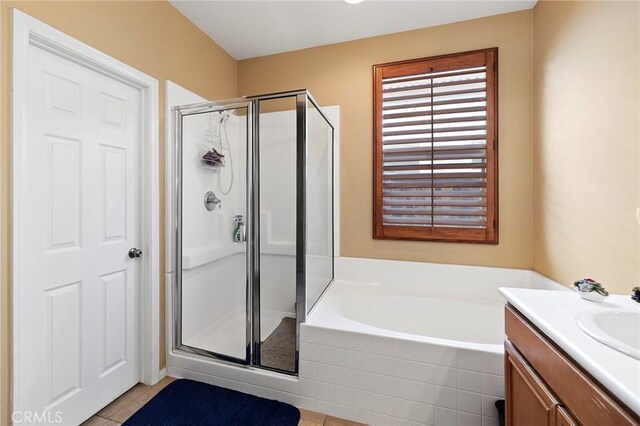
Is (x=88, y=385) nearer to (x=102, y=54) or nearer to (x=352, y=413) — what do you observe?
(x=352, y=413)

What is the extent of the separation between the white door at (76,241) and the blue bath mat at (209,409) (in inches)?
12.0

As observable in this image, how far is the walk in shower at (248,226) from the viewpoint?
1772 mm

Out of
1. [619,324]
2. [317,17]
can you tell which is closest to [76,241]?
[317,17]

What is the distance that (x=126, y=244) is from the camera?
67.7 inches

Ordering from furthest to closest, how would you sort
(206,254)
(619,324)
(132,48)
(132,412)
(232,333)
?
1. (206,254)
2. (232,333)
3. (132,48)
4. (132,412)
5. (619,324)

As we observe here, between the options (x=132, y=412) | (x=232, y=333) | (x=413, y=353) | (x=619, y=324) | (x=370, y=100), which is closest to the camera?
(x=619, y=324)

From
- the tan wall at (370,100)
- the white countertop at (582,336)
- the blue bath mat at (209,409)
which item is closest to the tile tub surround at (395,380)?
the blue bath mat at (209,409)

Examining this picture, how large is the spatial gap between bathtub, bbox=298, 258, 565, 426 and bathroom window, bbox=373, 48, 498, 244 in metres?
0.43

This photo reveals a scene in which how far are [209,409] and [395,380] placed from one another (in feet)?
3.57

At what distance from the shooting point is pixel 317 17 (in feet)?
7.00

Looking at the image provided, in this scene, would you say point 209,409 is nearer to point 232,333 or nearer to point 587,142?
point 232,333

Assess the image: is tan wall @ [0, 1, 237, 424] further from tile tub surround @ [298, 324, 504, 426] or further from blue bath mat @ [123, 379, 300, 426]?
tile tub surround @ [298, 324, 504, 426]

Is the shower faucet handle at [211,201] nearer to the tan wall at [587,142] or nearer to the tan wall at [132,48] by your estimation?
the tan wall at [132,48]

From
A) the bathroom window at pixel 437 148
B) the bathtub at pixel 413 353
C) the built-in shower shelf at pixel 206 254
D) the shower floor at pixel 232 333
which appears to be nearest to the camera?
the bathtub at pixel 413 353
